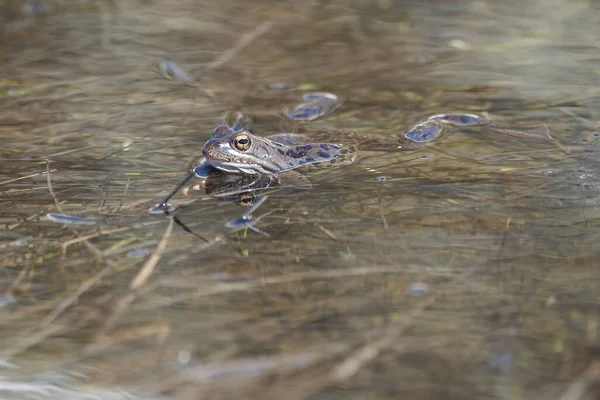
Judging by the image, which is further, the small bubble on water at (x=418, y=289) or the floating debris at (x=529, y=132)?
the floating debris at (x=529, y=132)

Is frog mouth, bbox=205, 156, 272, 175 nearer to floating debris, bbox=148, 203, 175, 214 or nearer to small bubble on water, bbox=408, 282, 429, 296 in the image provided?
floating debris, bbox=148, 203, 175, 214

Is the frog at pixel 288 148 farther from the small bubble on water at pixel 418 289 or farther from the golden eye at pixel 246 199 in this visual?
the small bubble on water at pixel 418 289

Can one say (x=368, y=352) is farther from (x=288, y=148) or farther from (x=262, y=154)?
(x=288, y=148)

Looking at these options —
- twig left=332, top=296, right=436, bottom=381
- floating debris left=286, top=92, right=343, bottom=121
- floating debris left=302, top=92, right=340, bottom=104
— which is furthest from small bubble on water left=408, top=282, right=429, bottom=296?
floating debris left=302, top=92, right=340, bottom=104

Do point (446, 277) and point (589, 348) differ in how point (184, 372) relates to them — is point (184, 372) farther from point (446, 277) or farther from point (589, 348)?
point (589, 348)

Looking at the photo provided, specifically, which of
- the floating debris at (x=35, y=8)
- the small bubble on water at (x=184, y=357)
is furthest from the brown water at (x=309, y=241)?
the floating debris at (x=35, y=8)

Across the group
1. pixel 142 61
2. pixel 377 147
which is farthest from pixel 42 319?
pixel 142 61
